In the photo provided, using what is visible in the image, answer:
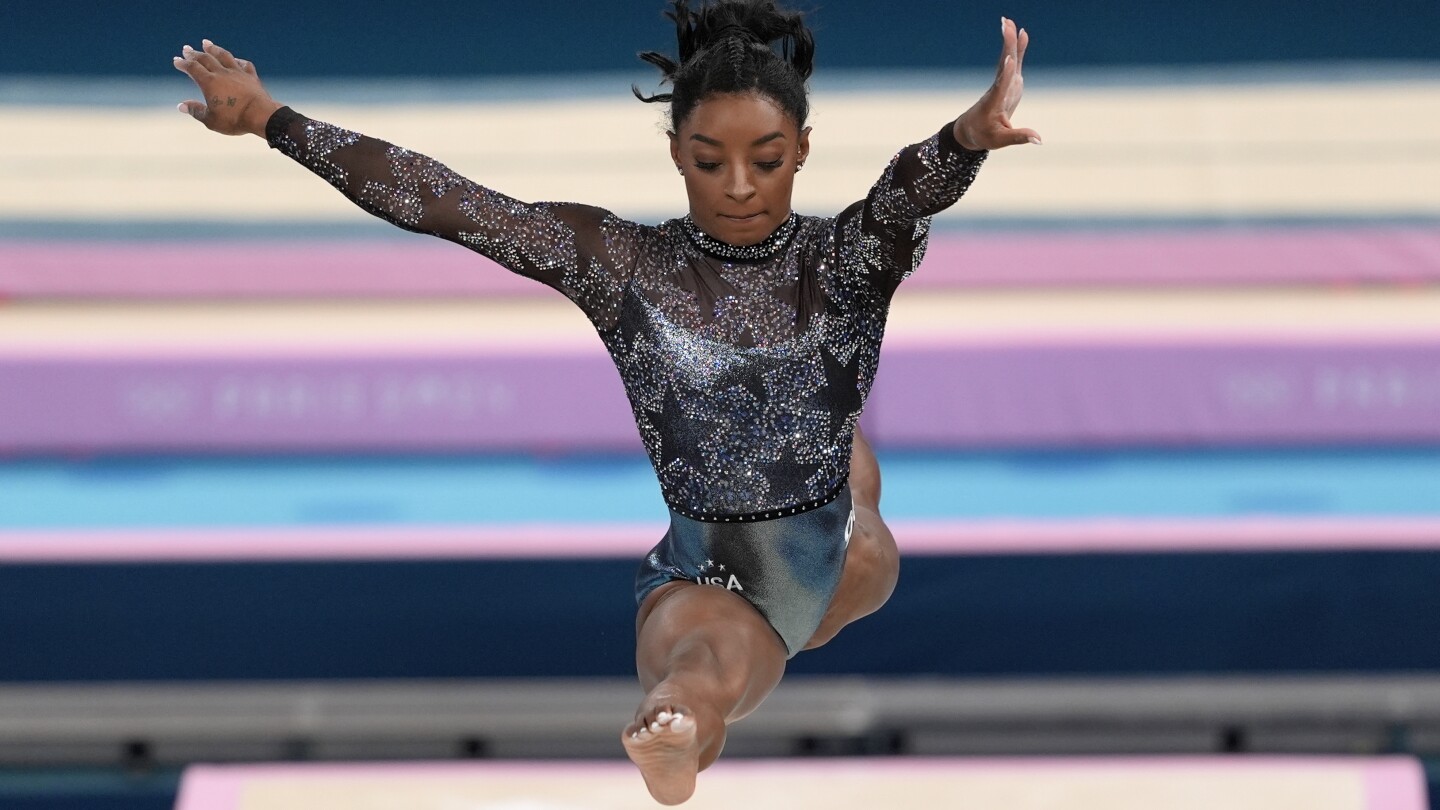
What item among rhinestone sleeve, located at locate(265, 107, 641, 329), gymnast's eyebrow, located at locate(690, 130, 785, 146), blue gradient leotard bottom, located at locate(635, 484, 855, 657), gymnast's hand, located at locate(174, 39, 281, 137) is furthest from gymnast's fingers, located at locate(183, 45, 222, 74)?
blue gradient leotard bottom, located at locate(635, 484, 855, 657)

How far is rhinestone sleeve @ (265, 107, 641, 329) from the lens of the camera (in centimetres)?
240

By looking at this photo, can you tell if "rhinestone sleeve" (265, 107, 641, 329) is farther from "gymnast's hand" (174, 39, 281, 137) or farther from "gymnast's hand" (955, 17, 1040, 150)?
"gymnast's hand" (955, 17, 1040, 150)

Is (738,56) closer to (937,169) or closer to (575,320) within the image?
(937,169)

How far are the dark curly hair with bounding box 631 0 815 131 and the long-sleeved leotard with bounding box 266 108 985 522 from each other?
0.60 ft

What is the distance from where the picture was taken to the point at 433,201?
2396 mm

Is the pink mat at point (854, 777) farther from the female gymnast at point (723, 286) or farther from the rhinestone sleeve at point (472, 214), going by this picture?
the rhinestone sleeve at point (472, 214)

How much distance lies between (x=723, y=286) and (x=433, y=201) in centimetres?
40

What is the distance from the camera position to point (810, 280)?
2.44 m

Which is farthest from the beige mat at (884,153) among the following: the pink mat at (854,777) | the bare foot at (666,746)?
the bare foot at (666,746)

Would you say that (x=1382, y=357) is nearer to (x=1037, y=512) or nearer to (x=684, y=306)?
(x=1037, y=512)

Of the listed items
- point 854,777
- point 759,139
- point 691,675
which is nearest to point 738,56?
point 759,139

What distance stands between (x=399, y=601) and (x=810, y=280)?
2054 mm

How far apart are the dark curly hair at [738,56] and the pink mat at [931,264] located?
195 centimetres

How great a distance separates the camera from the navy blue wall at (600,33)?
4.29 metres
